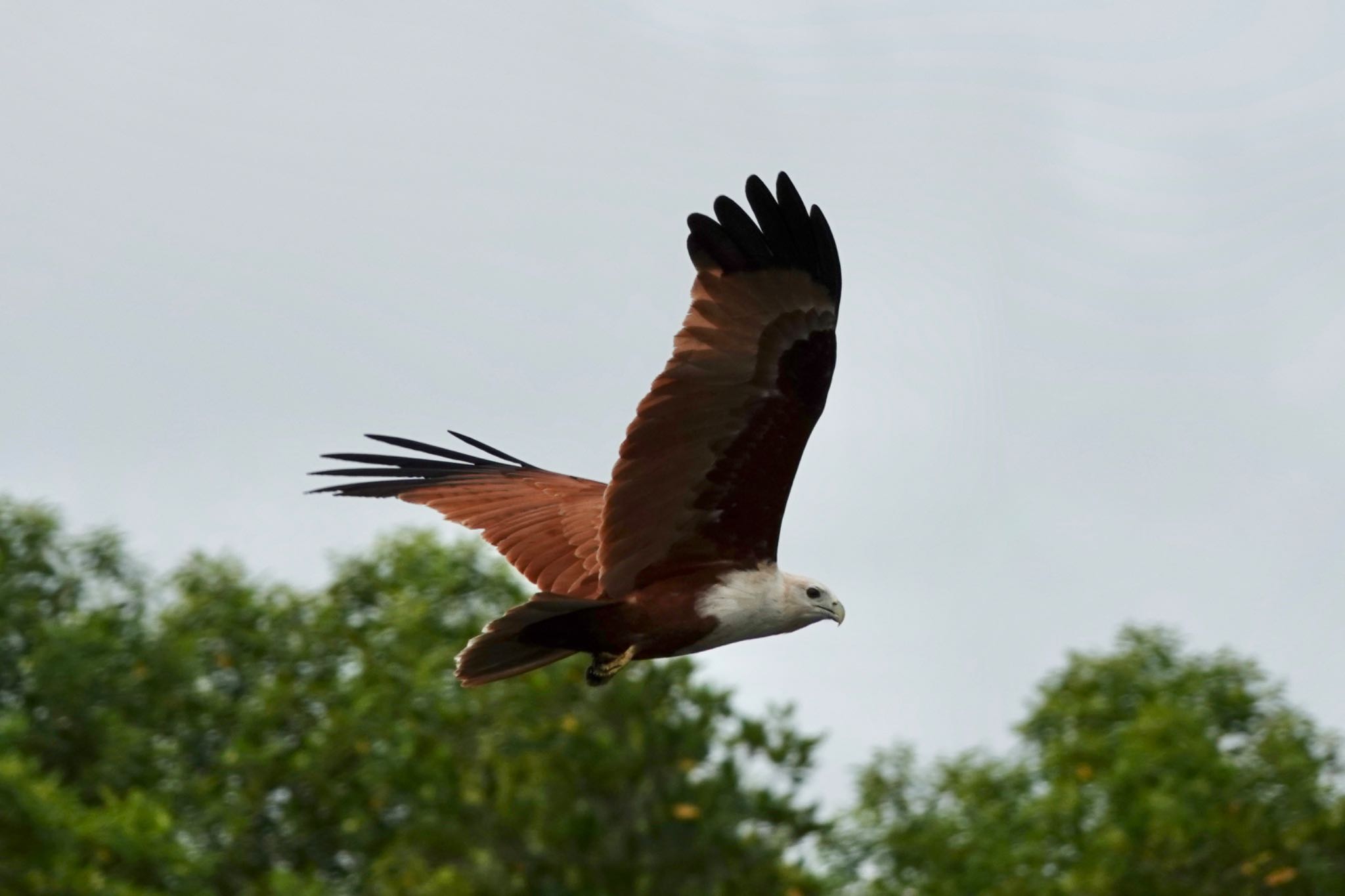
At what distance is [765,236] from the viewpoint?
9.82m

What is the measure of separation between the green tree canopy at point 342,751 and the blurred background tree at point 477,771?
3 cm

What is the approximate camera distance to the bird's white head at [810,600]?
34.0 ft

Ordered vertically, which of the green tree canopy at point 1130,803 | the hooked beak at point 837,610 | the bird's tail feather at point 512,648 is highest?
the green tree canopy at point 1130,803

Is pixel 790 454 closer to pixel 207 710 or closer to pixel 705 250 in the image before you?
pixel 705 250

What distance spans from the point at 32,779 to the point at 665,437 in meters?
11.7

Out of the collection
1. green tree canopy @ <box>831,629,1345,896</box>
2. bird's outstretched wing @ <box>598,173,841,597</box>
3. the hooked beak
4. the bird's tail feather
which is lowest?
the bird's tail feather

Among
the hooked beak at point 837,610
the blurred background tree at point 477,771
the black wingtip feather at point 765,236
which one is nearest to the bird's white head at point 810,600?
the hooked beak at point 837,610

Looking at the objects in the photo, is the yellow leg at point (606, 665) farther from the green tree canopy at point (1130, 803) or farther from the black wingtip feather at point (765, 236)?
the green tree canopy at point (1130, 803)

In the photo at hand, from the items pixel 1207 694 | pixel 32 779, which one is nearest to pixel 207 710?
pixel 32 779

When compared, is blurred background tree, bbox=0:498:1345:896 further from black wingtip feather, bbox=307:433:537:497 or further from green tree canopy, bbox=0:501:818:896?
black wingtip feather, bbox=307:433:537:497

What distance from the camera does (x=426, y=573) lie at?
985 inches

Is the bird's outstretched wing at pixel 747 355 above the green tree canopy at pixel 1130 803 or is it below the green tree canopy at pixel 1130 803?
below

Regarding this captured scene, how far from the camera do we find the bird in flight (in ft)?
32.3

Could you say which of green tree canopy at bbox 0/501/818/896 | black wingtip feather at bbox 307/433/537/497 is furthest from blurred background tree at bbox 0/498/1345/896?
black wingtip feather at bbox 307/433/537/497
